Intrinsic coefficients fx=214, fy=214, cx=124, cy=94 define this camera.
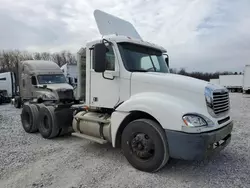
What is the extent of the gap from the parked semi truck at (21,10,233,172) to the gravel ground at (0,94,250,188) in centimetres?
38

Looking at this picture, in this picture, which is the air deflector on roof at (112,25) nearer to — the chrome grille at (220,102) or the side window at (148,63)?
the side window at (148,63)

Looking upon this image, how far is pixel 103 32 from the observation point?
5059mm

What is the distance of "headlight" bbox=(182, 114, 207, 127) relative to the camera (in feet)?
11.4

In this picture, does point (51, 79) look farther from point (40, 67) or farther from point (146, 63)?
point (146, 63)

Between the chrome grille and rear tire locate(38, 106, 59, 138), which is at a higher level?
the chrome grille

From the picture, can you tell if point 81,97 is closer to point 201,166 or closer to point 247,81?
point 201,166

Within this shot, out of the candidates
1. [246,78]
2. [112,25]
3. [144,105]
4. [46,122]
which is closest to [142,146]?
[144,105]

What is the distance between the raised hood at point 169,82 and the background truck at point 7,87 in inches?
748

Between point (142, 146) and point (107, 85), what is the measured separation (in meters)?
1.57

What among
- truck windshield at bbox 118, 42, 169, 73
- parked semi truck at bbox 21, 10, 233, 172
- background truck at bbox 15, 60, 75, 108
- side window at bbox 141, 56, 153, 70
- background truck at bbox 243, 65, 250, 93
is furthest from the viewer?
background truck at bbox 243, 65, 250, 93

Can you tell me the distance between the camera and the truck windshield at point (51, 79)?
11912mm

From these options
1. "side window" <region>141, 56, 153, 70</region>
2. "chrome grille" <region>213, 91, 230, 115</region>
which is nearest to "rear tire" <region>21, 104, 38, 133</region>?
"side window" <region>141, 56, 153, 70</region>

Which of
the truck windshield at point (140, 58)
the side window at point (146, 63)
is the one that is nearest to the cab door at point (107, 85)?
the truck windshield at point (140, 58)

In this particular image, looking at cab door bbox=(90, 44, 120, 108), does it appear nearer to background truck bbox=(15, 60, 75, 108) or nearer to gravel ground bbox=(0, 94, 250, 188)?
gravel ground bbox=(0, 94, 250, 188)
